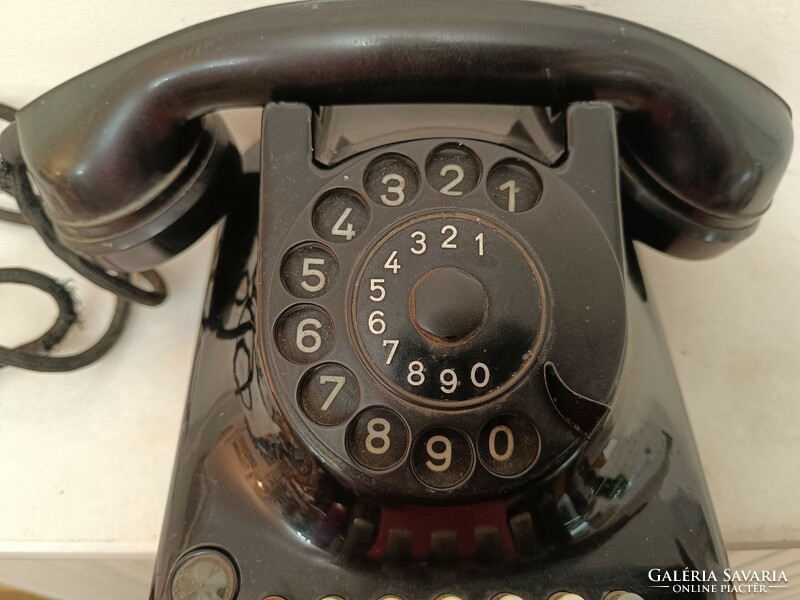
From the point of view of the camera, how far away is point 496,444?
446 mm

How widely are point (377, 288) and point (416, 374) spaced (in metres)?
0.07

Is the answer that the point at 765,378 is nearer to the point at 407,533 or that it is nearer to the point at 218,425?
the point at 407,533

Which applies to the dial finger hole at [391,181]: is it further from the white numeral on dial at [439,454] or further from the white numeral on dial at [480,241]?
the white numeral on dial at [439,454]

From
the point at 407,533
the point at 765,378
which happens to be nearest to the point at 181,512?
the point at 407,533

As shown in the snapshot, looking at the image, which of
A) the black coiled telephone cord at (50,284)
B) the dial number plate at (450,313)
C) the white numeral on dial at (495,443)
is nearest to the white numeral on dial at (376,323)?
the dial number plate at (450,313)

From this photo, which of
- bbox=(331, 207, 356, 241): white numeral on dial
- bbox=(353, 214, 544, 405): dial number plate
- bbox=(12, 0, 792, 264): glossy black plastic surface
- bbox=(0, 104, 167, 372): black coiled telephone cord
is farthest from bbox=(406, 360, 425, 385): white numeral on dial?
bbox=(0, 104, 167, 372): black coiled telephone cord

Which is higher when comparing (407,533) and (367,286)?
(367,286)

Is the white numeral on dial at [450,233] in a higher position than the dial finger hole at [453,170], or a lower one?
lower

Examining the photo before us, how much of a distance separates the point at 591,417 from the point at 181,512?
0.31 metres

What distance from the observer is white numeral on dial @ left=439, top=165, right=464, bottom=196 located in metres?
0.49

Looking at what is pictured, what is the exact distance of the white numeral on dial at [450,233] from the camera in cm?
46

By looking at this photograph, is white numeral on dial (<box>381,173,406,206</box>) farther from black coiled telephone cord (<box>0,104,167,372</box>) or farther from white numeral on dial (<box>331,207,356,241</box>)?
black coiled telephone cord (<box>0,104,167,372</box>)

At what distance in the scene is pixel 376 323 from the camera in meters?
0.45

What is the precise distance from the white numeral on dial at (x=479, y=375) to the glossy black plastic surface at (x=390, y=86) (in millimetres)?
225
